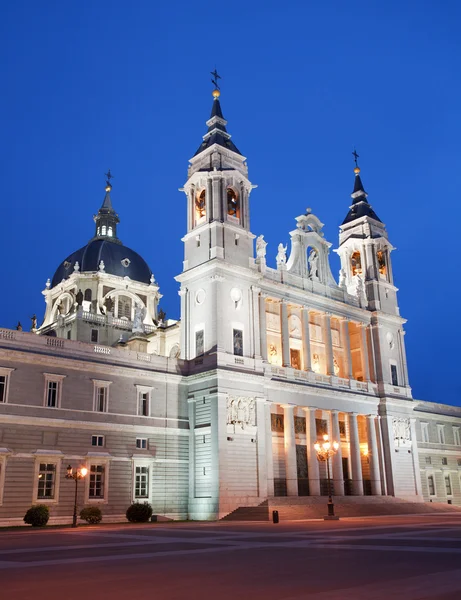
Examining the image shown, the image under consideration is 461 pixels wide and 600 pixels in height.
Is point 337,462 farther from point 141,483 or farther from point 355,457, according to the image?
point 141,483

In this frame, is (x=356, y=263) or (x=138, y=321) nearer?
(x=356, y=263)

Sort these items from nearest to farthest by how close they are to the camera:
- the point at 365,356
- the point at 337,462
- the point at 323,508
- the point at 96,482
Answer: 1. the point at 96,482
2. the point at 323,508
3. the point at 337,462
4. the point at 365,356

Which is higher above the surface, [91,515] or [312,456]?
[312,456]

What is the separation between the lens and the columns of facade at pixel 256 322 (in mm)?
50406

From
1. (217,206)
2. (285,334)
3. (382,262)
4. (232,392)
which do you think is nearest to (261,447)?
(232,392)

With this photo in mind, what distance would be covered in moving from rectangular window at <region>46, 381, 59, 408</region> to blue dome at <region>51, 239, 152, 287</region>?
4109 centimetres

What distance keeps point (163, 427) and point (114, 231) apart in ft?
169

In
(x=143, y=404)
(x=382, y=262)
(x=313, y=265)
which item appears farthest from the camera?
(x=382, y=262)

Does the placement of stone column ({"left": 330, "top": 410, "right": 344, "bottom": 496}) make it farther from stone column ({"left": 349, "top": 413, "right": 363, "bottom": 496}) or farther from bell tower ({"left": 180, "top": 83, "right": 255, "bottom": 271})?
bell tower ({"left": 180, "top": 83, "right": 255, "bottom": 271})

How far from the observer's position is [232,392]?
47.2m

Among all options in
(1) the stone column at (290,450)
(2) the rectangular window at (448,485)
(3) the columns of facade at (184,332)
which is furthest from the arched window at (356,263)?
(2) the rectangular window at (448,485)

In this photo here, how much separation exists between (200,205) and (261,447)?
2076 centimetres

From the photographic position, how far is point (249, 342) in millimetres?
50250

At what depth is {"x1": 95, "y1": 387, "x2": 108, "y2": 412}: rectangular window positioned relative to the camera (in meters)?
43.1
